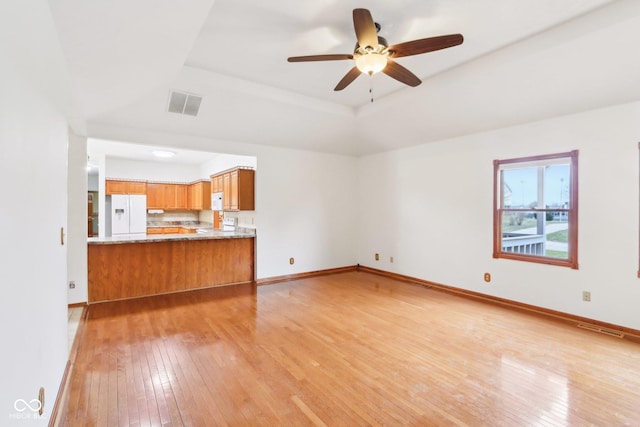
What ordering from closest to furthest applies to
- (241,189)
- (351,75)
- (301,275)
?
(351,75), (241,189), (301,275)

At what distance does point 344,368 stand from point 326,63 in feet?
10.5

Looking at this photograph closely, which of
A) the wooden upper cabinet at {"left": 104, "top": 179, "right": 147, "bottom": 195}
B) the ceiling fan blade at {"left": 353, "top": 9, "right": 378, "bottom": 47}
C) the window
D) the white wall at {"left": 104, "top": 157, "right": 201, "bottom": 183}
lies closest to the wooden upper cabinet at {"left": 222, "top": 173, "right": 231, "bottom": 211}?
the wooden upper cabinet at {"left": 104, "top": 179, "right": 147, "bottom": 195}

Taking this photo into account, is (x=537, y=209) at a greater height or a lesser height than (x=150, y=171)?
lesser

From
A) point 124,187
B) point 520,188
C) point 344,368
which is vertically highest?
point 124,187

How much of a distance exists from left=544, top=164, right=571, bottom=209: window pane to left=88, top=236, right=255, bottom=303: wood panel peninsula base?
4561 millimetres

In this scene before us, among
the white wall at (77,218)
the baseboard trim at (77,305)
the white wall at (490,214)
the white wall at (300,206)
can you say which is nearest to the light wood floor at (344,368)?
the baseboard trim at (77,305)

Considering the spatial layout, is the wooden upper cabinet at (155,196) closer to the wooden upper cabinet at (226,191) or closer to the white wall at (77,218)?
the wooden upper cabinet at (226,191)

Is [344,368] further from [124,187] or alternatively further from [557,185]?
[124,187]

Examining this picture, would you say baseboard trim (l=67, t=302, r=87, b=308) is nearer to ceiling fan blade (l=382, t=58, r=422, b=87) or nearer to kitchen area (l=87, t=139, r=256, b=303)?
kitchen area (l=87, t=139, r=256, b=303)

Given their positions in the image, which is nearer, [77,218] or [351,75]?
[351,75]

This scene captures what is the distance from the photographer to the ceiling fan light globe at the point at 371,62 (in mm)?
2639

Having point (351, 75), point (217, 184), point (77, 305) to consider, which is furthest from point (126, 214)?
point (351, 75)

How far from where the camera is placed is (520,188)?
436cm

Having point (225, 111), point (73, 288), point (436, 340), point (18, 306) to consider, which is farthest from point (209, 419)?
point (225, 111)
